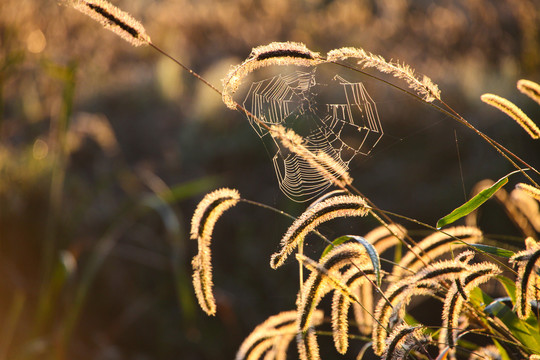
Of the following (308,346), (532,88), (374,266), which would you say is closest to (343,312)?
(308,346)

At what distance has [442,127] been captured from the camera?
16.2 ft

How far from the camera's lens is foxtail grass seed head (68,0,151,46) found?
124 cm

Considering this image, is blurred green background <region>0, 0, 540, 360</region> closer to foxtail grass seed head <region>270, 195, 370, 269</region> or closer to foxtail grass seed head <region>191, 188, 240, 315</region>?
foxtail grass seed head <region>191, 188, 240, 315</region>

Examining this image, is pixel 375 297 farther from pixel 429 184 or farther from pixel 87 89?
pixel 87 89

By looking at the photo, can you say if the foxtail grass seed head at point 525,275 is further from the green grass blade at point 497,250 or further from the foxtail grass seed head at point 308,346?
the foxtail grass seed head at point 308,346

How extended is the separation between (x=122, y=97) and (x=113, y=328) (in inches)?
152

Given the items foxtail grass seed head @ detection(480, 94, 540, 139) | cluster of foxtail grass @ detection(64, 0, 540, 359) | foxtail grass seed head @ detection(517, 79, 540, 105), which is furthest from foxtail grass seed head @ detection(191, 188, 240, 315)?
foxtail grass seed head @ detection(517, 79, 540, 105)

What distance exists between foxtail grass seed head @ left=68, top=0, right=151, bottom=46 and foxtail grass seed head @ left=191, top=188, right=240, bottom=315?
46 centimetres

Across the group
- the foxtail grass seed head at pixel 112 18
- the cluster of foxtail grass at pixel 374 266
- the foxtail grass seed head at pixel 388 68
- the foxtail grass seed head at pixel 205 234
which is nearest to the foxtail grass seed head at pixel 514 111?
the cluster of foxtail grass at pixel 374 266

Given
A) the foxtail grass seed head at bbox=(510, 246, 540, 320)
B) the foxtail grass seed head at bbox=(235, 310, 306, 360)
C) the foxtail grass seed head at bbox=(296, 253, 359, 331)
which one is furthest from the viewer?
the foxtail grass seed head at bbox=(235, 310, 306, 360)

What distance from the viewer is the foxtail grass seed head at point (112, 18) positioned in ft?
4.08

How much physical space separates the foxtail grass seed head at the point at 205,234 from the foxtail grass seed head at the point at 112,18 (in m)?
0.46

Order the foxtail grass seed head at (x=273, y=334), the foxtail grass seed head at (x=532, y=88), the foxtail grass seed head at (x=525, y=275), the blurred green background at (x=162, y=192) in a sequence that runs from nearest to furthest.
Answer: the foxtail grass seed head at (x=525, y=275) → the foxtail grass seed head at (x=532, y=88) → the foxtail grass seed head at (x=273, y=334) → the blurred green background at (x=162, y=192)

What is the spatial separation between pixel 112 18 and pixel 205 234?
2.02 ft
